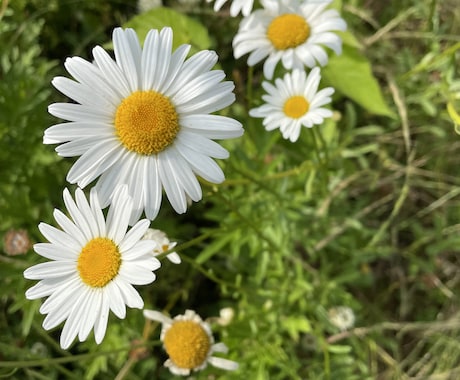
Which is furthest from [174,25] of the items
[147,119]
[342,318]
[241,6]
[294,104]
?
[342,318]

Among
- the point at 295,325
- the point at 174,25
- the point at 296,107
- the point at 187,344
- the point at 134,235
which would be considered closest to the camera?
the point at 134,235

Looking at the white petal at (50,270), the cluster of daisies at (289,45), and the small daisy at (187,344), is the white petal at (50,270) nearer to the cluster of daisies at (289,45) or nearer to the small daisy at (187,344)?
the small daisy at (187,344)

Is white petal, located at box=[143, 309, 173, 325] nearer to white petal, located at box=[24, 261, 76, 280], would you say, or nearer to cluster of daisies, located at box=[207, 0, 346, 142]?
white petal, located at box=[24, 261, 76, 280]

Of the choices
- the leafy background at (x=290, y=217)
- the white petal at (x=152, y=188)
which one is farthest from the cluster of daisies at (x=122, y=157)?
the leafy background at (x=290, y=217)

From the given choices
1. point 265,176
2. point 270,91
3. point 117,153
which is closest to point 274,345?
point 265,176

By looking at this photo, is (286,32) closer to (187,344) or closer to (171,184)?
(171,184)
